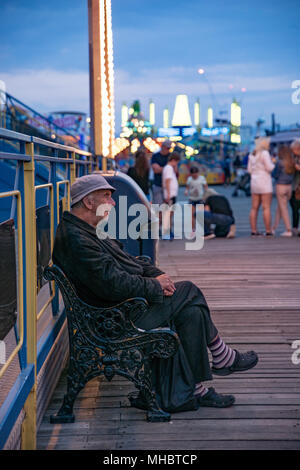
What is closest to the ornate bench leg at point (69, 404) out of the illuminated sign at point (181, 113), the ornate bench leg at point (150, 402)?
the ornate bench leg at point (150, 402)

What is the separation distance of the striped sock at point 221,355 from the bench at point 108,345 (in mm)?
486

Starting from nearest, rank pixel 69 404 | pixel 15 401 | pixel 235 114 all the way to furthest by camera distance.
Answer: pixel 15 401
pixel 69 404
pixel 235 114

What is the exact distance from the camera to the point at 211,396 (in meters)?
3.97

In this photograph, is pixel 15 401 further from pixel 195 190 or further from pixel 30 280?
pixel 195 190

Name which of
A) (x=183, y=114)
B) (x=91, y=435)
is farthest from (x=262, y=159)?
(x=183, y=114)

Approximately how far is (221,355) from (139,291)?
31.5 inches

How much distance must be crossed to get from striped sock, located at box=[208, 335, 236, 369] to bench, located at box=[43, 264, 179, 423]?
19.1 inches

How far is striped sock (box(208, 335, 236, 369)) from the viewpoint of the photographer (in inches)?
165

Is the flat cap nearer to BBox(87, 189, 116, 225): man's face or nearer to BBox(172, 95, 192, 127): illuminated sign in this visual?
BBox(87, 189, 116, 225): man's face

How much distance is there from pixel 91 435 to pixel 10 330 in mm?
883

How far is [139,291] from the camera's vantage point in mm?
3754

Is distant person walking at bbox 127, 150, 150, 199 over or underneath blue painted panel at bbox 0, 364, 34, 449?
over

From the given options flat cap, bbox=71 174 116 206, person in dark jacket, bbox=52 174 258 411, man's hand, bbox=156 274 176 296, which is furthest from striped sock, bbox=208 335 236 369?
flat cap, bbox=71 174 116 206

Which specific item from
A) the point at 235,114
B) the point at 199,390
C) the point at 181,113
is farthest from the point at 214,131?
the point at 199,390
